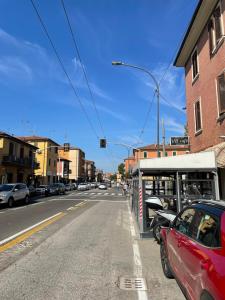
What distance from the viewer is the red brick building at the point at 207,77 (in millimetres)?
13742

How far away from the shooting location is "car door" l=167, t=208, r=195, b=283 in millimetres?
4707

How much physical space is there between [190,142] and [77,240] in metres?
11.6

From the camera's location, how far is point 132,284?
5656mm

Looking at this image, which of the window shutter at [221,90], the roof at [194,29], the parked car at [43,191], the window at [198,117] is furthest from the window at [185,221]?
the parked car at [43,191]

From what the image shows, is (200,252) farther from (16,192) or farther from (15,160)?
(15,160)

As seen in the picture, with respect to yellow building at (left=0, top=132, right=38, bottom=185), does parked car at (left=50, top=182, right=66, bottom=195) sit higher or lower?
lower

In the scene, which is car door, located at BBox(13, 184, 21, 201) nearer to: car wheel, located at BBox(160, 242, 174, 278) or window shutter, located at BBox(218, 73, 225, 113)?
window shutter, located at BBox(218, 73, 225, 113)

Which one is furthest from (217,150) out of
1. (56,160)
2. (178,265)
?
(56,160)

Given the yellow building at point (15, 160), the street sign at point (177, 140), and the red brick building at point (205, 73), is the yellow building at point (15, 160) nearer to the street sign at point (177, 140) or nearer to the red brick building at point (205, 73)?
the street sign at point (177, 140)

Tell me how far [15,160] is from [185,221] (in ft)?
153

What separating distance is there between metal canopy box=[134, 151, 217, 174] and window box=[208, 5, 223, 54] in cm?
569

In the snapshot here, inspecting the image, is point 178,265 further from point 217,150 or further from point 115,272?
point 217,150

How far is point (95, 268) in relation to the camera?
6613 mm

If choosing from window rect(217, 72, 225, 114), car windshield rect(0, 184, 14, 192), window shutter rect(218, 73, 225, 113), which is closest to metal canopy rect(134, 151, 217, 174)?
window rect(217, 72, 225, 114)
